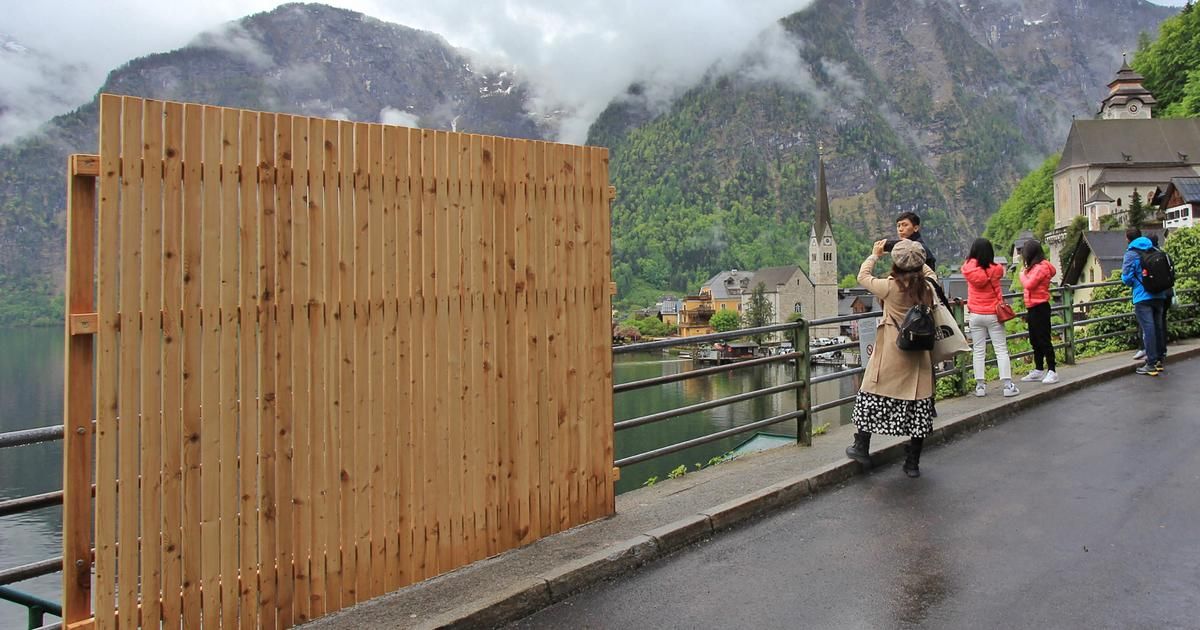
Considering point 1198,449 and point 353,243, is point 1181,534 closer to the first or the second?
point 1198,449

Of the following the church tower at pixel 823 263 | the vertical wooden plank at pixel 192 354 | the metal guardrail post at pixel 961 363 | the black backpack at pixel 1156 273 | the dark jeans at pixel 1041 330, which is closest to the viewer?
the vertical wooden plank at pixel 192 354

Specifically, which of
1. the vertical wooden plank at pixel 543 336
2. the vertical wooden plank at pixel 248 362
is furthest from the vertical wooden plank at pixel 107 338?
the vertical wooden plank at pixel 543 336

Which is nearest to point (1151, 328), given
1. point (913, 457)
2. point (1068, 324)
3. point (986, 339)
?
point (1068, 324)

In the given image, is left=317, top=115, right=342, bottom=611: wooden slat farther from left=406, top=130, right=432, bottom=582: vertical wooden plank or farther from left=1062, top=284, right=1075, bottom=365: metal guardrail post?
left=1062, top=284, right=1075, bottom=365: metal guardrail post

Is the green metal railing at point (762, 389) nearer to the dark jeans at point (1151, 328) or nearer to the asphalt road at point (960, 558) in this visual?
the asphalt road at point (960, 558)

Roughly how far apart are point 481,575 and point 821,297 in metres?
156

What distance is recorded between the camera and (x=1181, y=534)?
17.0ft

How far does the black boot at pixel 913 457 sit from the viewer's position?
22.1 feet

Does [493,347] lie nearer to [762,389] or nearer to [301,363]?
[301,363]

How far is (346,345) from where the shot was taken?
411cm

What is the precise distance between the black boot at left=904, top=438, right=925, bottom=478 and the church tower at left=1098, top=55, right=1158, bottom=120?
365 ft

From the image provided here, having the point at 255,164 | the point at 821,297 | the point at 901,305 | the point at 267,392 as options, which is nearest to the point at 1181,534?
the point at 901,305

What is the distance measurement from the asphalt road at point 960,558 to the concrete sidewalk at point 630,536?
0.11 m

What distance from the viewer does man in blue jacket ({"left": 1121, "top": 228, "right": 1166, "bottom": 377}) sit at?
1170cm
